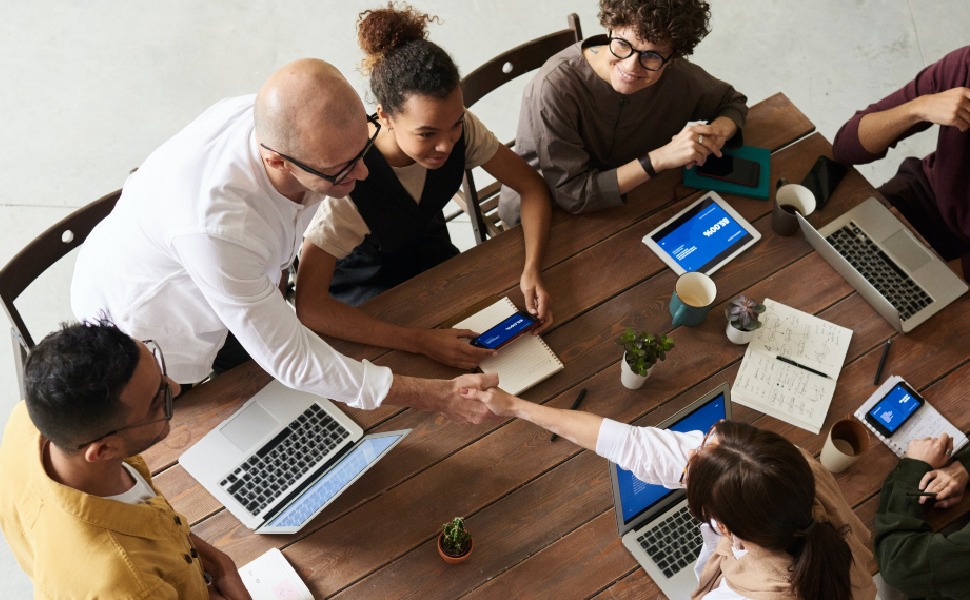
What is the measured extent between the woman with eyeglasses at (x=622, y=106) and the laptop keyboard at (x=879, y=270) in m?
0.43

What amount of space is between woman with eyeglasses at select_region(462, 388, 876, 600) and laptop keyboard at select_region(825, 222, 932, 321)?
2.41ft

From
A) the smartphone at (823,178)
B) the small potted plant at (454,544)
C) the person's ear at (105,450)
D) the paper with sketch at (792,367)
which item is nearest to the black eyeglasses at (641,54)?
the smartphone at (823,178)

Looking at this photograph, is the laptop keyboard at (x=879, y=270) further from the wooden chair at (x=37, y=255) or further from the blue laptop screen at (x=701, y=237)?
the wooden chair at (x=37, y=255)

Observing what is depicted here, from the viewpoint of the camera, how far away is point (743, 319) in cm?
203

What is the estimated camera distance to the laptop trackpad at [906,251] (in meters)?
2.18

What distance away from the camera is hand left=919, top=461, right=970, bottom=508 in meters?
1.86

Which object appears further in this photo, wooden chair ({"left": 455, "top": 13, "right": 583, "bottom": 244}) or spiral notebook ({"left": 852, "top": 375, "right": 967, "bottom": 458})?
wooden chair ({"left": 455, "top": 13, "right": 583, "bottom": 244})

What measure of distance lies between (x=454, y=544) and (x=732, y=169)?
1.34 meters

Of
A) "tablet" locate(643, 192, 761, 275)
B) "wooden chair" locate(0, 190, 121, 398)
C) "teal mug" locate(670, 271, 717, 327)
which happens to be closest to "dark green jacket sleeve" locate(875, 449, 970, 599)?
"teal mug" locate(670, 271, 717, 327)

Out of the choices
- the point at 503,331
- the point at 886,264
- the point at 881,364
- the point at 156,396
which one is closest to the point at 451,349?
the point at 503,331

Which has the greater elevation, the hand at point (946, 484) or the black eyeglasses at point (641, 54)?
the black eyeglasses at point (641, 54)

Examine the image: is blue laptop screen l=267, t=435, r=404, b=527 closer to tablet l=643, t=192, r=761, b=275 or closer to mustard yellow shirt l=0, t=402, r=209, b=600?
mustard yellow shirt l=0, t=402, r=209, b=600

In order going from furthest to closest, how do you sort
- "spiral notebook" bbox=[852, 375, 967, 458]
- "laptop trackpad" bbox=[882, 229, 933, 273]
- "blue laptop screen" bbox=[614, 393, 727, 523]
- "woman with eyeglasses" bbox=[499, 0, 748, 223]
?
"laptop trackpad" bbox=[882, 229, 933, 273]
"woman with eyeglasses" bbox=[499, 0, 748, 223]
"spiral notebook" bbox=[852, 375, 967, 458]
"blue laptop screen" bbox=[614, 393, 727, 523]

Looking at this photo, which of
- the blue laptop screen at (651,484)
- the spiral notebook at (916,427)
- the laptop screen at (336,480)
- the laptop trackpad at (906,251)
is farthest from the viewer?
the laptop trackpad at (906,251)
